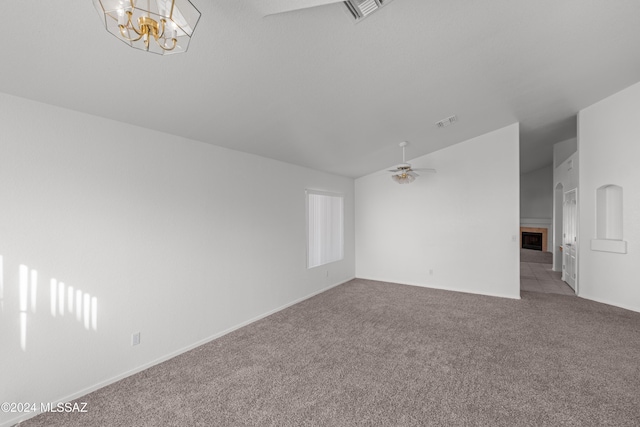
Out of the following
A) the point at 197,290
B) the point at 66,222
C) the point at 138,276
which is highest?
the point at 66,222

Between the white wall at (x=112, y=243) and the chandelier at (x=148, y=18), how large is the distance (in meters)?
1.67

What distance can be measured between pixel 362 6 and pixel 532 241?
1273cm

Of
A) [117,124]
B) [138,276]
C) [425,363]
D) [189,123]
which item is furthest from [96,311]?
[425,363]

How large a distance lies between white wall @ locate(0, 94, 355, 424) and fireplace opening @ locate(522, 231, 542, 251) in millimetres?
11744

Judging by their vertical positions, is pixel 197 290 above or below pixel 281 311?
above

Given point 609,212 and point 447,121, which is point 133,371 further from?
point 609,212

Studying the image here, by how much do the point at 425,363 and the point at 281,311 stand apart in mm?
2441

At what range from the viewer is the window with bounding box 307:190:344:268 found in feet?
18.4

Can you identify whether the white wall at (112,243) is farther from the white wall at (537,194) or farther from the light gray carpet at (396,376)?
the white wall at (537,194)

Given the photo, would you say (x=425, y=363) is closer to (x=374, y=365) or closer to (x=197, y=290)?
(x=374, y=365)

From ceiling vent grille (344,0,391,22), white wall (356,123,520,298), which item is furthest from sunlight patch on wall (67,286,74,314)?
white wall (356,123,520,298)

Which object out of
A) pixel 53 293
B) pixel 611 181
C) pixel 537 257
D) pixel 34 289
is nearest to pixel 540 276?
pixel 537 257

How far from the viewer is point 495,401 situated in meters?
2.31

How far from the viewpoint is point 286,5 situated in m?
1.70
